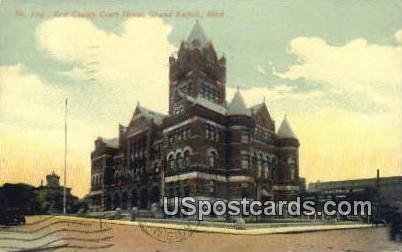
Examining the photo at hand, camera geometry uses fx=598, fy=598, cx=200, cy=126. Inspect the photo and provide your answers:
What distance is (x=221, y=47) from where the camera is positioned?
5.34 meters

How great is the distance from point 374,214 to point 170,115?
2045 millimetres

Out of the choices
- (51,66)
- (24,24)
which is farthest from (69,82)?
(24,24)

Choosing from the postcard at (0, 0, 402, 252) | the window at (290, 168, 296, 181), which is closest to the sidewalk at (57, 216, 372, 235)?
the postcard at (0, 0, 402, 252)

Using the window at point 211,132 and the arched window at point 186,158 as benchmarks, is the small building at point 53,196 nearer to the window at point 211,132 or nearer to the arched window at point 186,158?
the arched window at point 186,158

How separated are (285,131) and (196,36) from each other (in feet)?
3.82

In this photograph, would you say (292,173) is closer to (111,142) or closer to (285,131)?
(285,131)

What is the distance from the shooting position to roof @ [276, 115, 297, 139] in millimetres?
5316

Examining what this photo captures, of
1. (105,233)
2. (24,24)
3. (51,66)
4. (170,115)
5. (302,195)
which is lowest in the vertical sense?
(105,233)

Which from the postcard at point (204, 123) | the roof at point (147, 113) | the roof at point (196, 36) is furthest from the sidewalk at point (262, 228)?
the roof at point (196, 36)

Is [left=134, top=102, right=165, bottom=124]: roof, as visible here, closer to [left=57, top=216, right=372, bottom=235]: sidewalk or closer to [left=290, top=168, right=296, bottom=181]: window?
[left=57, top=216, right=372, bottom=235]: sidewalk

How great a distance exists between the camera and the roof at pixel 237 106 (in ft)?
17.7

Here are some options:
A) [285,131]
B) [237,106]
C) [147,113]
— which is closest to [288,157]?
[285,131]

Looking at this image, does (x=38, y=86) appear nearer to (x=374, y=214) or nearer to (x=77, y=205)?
(x=77, y=205)

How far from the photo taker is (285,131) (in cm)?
535
